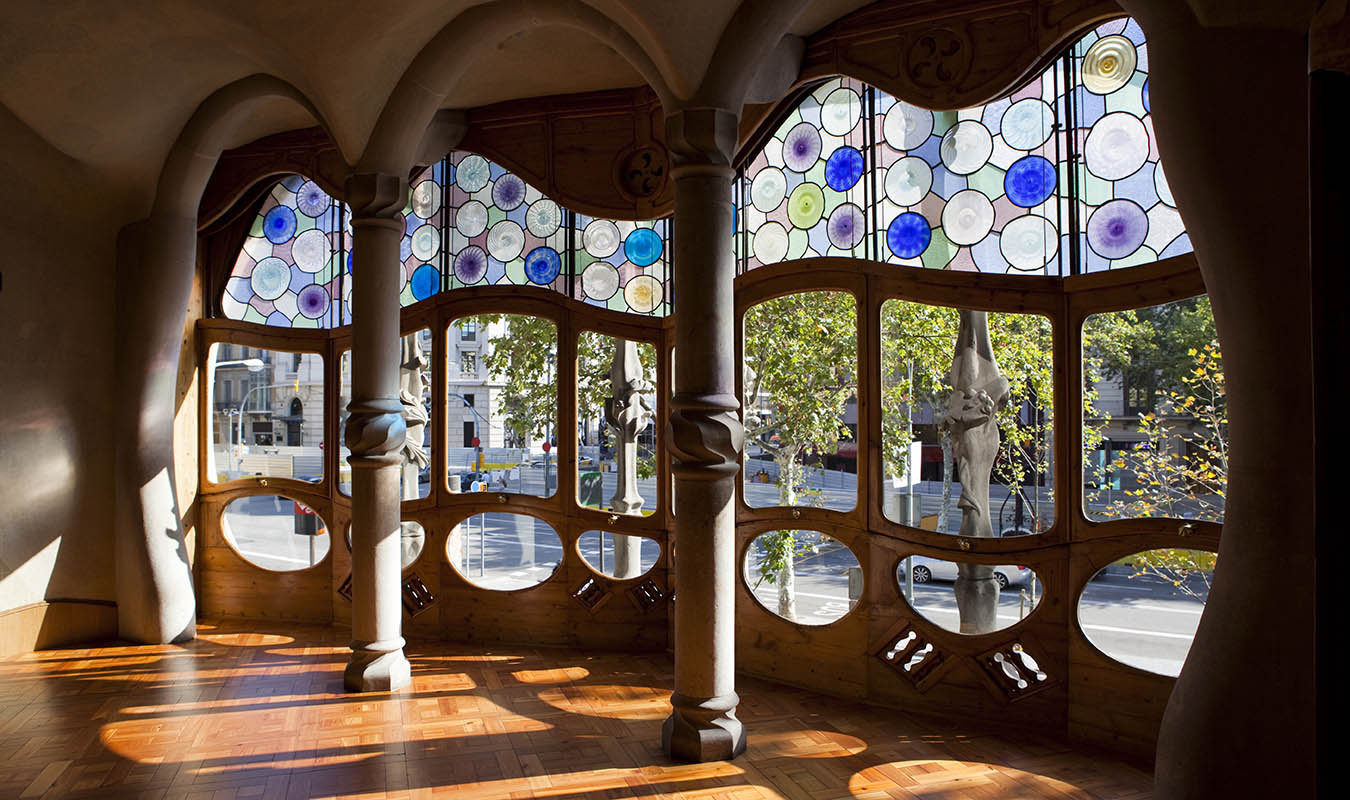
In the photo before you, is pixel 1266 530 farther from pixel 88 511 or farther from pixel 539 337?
pixel 88 511

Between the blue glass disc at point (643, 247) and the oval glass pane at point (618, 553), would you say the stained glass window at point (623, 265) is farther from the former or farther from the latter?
the oval glass pane at point (618, 553)

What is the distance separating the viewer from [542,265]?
20.9ft

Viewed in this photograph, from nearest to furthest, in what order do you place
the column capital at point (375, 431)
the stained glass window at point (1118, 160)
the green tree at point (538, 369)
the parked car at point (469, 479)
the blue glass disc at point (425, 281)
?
1. the stained glass window at point (1118, 160)
2. the column capital at point (375, 431)
3. the green tree at point (538, 369)
4. the parked car at point (469, 479)
5. the blue glass disc at point (425, 281)

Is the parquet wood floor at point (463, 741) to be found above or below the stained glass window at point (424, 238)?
below

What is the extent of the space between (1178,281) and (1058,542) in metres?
1.32

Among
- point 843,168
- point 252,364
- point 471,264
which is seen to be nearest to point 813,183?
point 843,168

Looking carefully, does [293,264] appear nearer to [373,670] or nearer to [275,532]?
[275,532]

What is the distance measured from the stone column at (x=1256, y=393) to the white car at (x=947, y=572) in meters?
2.05

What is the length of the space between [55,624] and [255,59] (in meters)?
4.11

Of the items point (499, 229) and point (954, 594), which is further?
point (499, 229)

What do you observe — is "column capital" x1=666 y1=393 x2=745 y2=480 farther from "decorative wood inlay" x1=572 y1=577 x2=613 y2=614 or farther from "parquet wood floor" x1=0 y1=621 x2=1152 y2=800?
"decorative wood inlay" x1=572 y1=577 x2=613 y2=614

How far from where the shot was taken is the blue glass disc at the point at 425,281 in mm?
6660

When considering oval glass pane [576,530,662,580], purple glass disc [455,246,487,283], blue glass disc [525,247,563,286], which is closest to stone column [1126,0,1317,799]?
oval glass pane [576,530,662,580]

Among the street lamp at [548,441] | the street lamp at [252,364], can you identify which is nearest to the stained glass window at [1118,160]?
the street lamp at [548,441]
